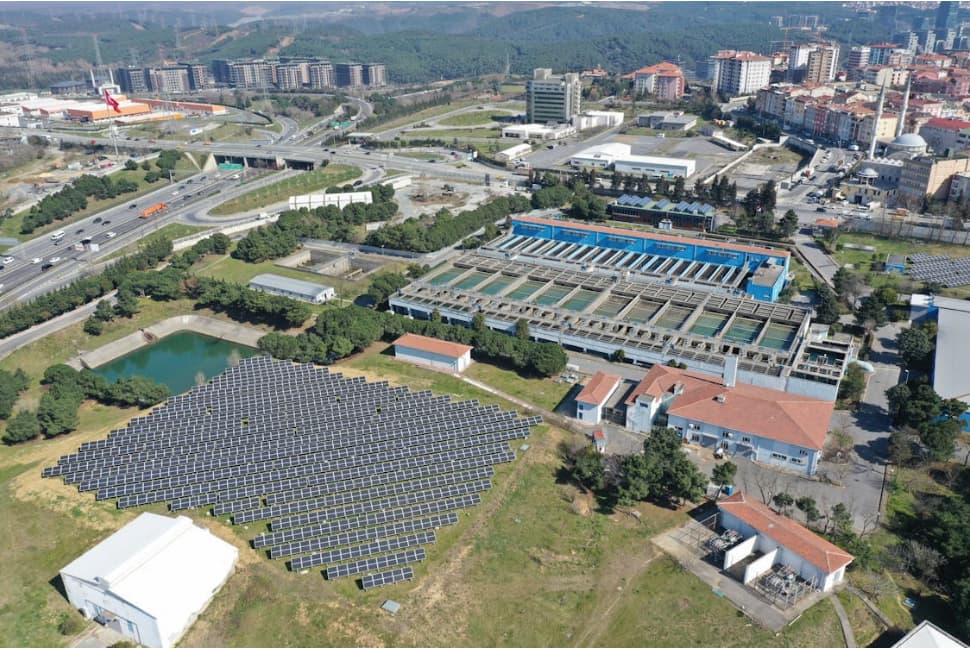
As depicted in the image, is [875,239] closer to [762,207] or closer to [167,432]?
[762,207]

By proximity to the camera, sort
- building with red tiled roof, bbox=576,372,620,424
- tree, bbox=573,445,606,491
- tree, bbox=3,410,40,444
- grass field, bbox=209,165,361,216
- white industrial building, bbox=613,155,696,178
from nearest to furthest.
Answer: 1. tree, bbox=573,445,606,491
2. building with red tiled roof, bbox=576,372,620,424
3. tree, bbox=3,410,40,444
4. grass field, bbox=209,165,361,216
5. white industrial building, bbox=613,155,696,178

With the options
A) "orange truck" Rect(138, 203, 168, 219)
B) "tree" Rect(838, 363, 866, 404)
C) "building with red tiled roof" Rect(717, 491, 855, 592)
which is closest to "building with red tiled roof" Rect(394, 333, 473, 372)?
"building with red tiled roof" Rect(717, 491, 855, 592)

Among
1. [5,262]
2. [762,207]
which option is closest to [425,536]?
[762,207]

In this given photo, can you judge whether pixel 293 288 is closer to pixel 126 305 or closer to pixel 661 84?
pixel 126 305

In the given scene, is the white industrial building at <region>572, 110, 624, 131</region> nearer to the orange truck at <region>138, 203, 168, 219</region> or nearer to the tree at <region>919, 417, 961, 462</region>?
the orange truck at <region>138, 203, 168, 219</region>

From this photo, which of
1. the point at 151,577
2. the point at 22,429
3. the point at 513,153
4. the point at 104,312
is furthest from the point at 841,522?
the point at 513,153

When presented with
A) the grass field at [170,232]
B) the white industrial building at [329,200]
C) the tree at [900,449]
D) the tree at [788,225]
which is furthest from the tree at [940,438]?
the grass field at [170,232]

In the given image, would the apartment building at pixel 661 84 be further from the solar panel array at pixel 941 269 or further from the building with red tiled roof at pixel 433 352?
the building with red tiled roof at pixel 433 352
